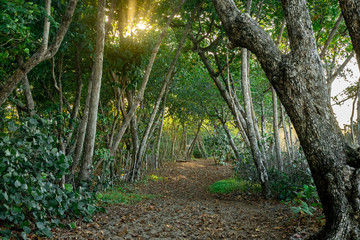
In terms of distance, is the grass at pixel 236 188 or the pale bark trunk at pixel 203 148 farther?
the pale bark trunk at pixel 203 148

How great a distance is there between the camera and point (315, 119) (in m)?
3.49

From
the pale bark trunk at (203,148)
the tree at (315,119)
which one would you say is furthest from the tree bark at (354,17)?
the pale bark trunk at (203,148)

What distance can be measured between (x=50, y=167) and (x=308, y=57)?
13.1 ft

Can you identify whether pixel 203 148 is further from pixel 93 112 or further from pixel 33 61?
pixel 33 61

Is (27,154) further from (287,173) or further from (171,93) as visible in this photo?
(171,93)

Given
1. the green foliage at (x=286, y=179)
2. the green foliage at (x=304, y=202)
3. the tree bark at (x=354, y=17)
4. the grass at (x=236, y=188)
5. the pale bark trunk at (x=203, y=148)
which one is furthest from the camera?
the pale bark trunk at (x=203, y=148)

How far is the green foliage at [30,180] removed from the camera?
11.1ft

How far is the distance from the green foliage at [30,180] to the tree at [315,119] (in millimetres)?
3383

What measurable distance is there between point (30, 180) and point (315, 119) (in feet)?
12.7

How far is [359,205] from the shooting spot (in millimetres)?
3258

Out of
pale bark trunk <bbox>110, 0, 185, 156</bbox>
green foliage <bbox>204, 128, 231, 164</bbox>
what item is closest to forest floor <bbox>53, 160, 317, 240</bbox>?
pale bark trunk <bbox>110, 0, 185, 156</bbox>

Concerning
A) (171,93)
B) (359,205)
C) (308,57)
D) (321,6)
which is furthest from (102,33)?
(171,93)

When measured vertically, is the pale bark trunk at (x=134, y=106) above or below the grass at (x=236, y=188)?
above

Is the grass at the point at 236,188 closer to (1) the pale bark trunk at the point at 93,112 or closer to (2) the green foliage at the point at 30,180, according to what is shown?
(1) the pale bark trunk at the point at 93,112
